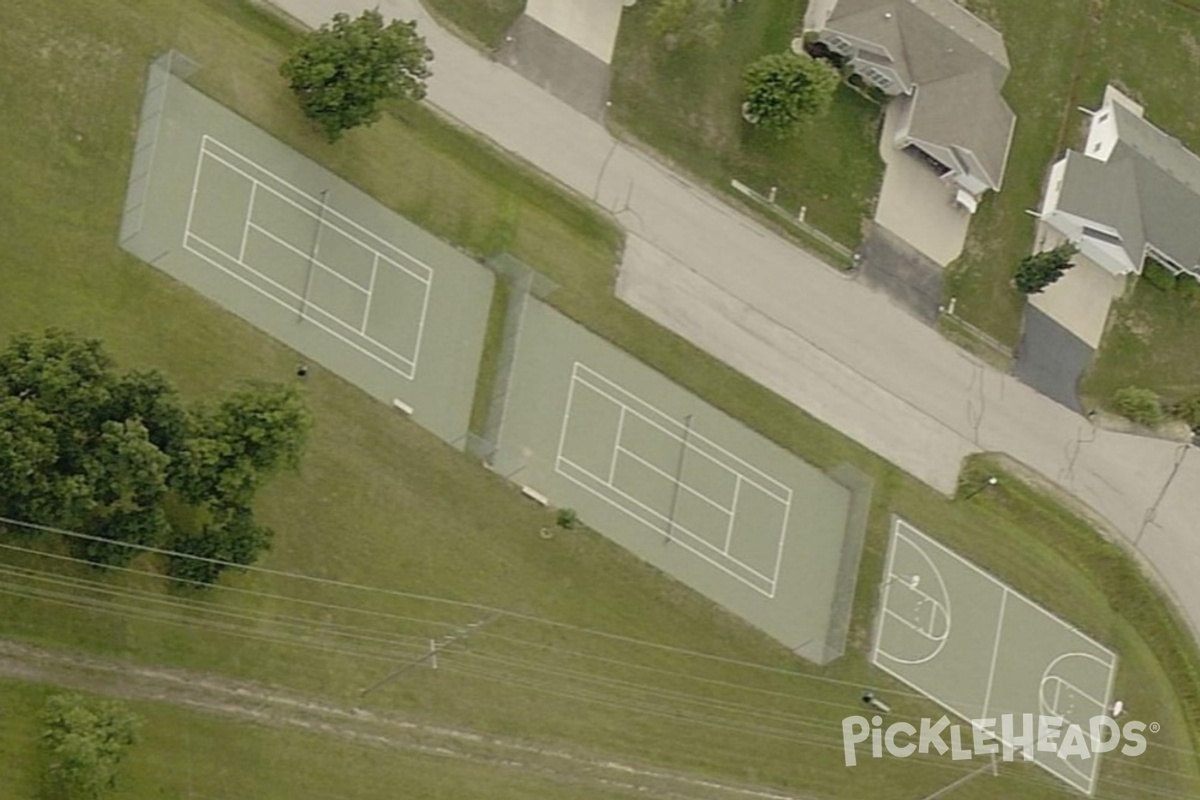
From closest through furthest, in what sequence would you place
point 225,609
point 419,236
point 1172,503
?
point 225,609, point 419,236, point 1172,503

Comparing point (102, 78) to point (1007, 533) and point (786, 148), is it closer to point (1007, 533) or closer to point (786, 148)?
point (786, 148)

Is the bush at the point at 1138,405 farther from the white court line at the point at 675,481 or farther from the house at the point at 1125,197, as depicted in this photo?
the white court line at the point at 675,481

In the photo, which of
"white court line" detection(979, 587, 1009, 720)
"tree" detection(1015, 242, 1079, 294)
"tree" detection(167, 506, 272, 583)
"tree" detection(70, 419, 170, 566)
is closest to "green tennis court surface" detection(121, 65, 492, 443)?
"tree" detection(167, 506, 272, 583)

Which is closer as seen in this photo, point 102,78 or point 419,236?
point 102,78

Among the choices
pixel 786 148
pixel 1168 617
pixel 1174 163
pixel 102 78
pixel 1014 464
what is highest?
pixel 1174 163

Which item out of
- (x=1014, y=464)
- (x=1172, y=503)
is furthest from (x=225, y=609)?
(x=1172, y=503)

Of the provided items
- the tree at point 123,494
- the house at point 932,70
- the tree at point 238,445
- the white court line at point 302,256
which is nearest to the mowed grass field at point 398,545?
the tree at point 123,494

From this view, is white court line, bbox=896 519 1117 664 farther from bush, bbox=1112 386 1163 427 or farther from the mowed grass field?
bush, bbox=1112 386 1163 427
